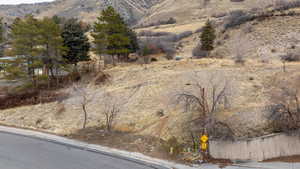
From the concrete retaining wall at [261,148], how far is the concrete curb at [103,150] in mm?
2523

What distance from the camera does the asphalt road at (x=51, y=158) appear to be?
44.2 ft

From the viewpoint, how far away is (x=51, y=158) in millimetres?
14656

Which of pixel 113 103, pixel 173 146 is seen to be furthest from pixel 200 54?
pixel 173 146

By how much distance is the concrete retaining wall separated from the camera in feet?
43.9

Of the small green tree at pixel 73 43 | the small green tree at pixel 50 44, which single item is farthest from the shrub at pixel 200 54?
the small green tree at pixel 50 44

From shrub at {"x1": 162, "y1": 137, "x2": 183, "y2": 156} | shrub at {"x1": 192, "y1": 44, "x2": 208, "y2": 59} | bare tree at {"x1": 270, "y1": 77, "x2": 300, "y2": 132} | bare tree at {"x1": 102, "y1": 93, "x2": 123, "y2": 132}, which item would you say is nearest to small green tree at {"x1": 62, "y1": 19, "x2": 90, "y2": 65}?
bare tree at {"x1": 102, "y1": 93, "x2": 123, "y2": 132}

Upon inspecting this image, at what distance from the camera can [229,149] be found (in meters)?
13.6

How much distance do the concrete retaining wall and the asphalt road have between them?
4620mm

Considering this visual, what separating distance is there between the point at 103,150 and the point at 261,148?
9818 millimetres

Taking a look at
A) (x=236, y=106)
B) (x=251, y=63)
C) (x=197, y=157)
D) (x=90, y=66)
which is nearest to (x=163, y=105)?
(x=236, y=106)

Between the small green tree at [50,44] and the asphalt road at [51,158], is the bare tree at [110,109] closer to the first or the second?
Result: the asphalt road at [51,158]

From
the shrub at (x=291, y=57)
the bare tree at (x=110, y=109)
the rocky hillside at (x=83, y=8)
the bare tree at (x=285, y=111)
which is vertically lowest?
the bare tree at (x=110, y=109)

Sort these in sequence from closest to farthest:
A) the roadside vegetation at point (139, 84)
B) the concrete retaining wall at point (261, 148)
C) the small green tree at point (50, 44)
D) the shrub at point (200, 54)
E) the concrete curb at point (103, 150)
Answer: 1. the concrete retaining wall at point (261, 148)
2. the concrete curb at point (103, 150)
3. the roadside vegetation at point (139, 84)
4. the small green tree at point (50, 44)
5. the shrub at point (200, 54)

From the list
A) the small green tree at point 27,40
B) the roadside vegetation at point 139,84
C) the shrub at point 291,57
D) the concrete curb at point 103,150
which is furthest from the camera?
the small green tree at point 27,40
